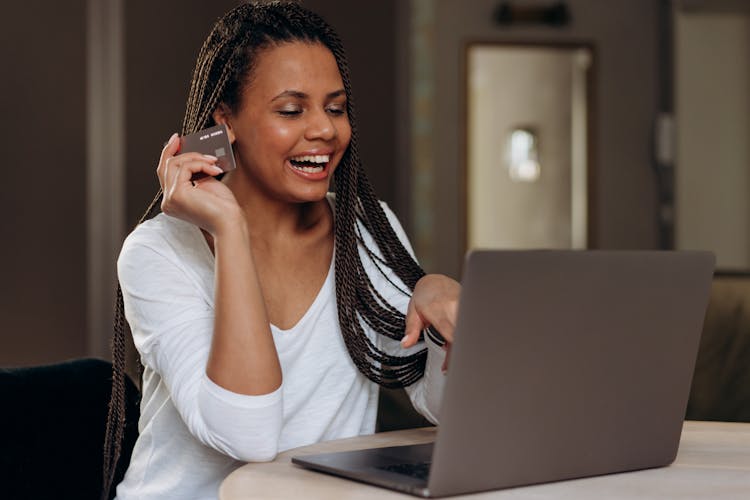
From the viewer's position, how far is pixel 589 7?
14.0ft

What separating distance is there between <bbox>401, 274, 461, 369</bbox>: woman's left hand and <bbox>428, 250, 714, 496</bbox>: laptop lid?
26cm

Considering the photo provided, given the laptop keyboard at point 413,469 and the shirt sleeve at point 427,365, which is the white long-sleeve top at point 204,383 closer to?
the shirt sleeve at point 427,365

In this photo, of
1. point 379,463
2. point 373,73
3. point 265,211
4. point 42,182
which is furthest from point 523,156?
point 379,463

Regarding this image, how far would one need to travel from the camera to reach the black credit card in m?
1.31

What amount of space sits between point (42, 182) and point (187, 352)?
8.00 feet

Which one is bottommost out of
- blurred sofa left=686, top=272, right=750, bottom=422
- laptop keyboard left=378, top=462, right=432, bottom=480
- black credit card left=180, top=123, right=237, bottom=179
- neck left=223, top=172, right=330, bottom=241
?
blurred sofa left=686, top=272, right=750, bottom=422

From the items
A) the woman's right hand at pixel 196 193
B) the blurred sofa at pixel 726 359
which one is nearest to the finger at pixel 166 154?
the woman's right hand at pixel 196 193

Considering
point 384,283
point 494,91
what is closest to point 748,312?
point 384,283

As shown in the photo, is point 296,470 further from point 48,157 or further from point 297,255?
point 48,157

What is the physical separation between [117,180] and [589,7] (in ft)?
6.87

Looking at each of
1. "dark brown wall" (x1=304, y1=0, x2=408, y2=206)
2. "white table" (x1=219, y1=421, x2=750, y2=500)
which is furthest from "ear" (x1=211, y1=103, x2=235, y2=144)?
"dark brown wall" (x1=304, y1=0, x2=408, y2=206)

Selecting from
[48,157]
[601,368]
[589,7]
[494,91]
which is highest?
[589,7]

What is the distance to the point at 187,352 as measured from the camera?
120 centimetres

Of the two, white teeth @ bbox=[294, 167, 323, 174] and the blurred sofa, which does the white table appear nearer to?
white teeth @ bbox=[294, 167, 323, 174]
